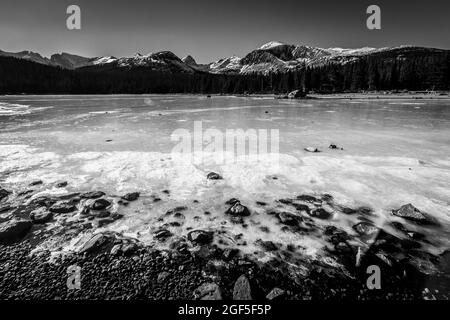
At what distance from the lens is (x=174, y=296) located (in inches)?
116

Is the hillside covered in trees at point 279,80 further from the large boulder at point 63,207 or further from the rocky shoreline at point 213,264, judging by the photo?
the large boulder at point 63,207

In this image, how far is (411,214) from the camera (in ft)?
15.1

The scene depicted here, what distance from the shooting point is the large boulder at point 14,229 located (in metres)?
3.94

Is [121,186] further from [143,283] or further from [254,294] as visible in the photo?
[254,294]

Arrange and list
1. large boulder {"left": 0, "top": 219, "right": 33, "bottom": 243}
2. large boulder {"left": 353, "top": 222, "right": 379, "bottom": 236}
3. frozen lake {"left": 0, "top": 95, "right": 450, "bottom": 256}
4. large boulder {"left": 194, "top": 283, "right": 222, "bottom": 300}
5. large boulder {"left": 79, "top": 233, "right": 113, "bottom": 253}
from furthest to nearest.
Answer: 1. frozen lake {"left": 0, "top": 95, "right": 450, "bottom": 256}
2. large boulder {"left": 353, "top": 222, "right": 379, "bottom": 236}
3. large boulder {"left": 0, "top": 219, "right": 33, "bottom": 243}
4. large boulder {"left": 79, "top": 233, "right": 113, "bottom": 253}
5. large boulder {"left": 194, "top": 283, "right": 222, "bottom": 300}

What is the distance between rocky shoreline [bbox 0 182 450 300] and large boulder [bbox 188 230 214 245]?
0.02 metres

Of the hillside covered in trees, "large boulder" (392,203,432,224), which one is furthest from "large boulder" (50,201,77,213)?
the hillside covered in trees

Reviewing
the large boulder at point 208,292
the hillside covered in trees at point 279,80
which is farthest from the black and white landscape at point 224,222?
the hillside covered in trees at point 279,80

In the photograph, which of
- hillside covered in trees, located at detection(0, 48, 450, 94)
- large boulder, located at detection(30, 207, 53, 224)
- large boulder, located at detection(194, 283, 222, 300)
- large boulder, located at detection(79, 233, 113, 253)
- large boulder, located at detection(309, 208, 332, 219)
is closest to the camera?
large boulder, located at detection(194, 283, 222, 300)

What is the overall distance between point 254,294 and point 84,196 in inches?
176

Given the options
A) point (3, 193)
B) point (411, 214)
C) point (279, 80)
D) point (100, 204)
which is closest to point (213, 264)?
point (100, 204)

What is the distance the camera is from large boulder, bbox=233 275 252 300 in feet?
9.64

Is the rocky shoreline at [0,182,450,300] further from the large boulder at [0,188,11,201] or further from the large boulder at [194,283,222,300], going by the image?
the large boulder at [0,188,11,201]

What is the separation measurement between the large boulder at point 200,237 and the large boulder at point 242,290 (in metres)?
0.99
